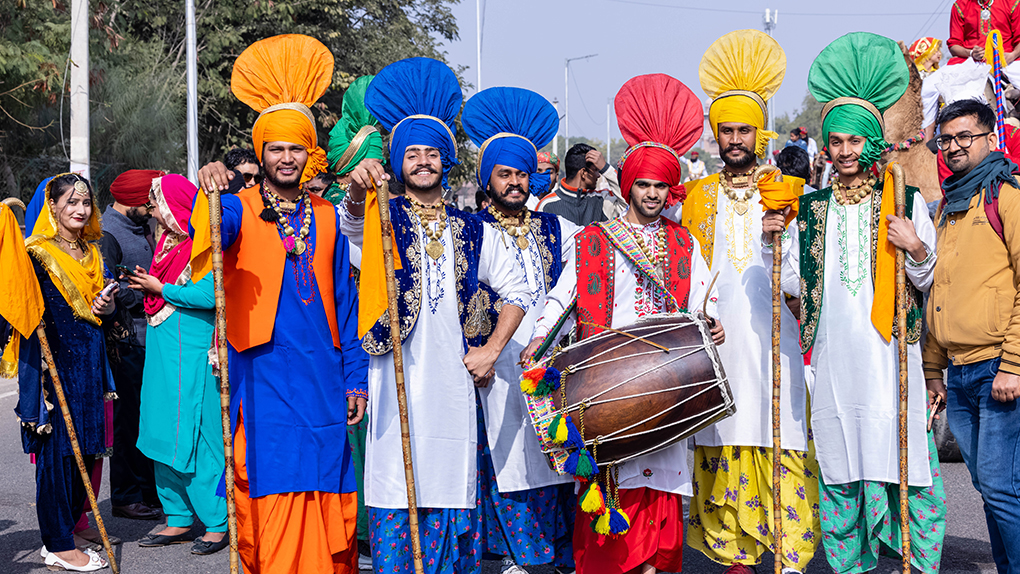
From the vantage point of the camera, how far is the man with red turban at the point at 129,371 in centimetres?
633

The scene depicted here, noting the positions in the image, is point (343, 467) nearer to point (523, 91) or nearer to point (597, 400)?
point (597, 400)

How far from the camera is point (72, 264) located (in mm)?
5531

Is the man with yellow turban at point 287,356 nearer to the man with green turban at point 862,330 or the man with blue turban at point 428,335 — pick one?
the man with blue turban at point 428,335

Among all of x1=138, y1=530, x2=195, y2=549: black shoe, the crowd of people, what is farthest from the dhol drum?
x1=138, y1=530, x2=195, y2=549: black shoe

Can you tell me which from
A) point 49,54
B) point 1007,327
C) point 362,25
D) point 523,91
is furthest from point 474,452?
point 362,25

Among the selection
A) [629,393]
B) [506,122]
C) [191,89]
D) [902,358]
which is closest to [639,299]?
[629,393]

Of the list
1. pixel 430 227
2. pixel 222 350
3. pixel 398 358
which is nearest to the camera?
pixel 222 350

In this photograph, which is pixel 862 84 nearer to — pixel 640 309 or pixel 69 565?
pixel 640 309

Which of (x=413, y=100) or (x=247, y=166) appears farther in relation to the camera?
(x=247, y=166)

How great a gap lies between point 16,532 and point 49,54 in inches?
369

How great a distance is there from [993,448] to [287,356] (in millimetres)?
3263

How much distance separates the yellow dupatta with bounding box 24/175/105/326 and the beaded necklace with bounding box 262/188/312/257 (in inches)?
72.5

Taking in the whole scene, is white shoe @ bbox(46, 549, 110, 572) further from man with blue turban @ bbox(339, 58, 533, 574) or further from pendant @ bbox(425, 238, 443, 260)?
pendant @ bbox(425, 238, 443, 260)

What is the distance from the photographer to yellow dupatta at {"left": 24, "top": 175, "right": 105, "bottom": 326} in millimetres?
5387
